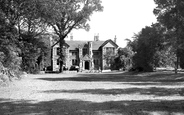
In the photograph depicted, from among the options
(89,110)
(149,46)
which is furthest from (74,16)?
(89,110)

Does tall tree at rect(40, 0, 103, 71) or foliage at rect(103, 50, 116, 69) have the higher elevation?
tall tree at rect(40, 0, 103, 71)

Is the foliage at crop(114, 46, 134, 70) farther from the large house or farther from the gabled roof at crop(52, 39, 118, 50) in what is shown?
the gabled roof at crop(52, 39, 118, 50)

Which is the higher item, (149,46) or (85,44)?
(85,44)

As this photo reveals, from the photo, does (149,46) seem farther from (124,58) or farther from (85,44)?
(85,44)

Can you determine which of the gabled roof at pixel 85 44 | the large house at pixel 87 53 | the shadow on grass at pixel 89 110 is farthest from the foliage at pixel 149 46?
the gabled roof at pixel 85 44

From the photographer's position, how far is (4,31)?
1007 inches

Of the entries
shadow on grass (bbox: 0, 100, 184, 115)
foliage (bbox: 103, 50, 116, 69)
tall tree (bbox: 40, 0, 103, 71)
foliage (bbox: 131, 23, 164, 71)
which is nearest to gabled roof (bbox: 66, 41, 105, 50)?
foliage (bbox: 103, 50, 116, 69)

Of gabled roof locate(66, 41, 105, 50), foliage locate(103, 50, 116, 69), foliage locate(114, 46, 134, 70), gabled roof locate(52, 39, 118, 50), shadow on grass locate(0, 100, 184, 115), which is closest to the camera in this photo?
shadow on grass locate(0, 100, 184, 115)

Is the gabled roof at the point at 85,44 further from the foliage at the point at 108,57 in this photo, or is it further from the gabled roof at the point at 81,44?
the foliage at the point at 108,57

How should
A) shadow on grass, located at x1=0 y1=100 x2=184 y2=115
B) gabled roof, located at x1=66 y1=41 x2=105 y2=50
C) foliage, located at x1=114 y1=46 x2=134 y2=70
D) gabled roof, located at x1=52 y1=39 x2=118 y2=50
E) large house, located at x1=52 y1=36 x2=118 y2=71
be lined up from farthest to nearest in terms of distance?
gabled roof, located at x1=66 y1=41 x2=105 y2=50
gabled roof, located at x1=52 y1=39 x2=118 y2=50
large house, located at x1=52 y1=36 x2=118 y2=71
foliage, located at x1=114 y1=46 x2=134 y2=70
shadow on grass, located at x1=0 y1=100 x2=184 y2=115

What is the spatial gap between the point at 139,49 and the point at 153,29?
29.0ft

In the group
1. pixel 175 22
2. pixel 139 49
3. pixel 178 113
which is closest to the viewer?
pixel 178 113

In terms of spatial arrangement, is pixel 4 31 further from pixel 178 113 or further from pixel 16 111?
pixel 178 113

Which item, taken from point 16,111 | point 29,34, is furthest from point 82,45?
point 16,111
